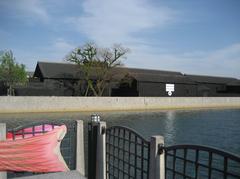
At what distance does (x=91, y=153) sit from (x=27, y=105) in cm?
3148

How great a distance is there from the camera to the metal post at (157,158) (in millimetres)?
3971

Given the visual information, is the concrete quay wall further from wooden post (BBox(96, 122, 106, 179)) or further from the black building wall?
wooden post (BBox(96, 122, 106, 179))

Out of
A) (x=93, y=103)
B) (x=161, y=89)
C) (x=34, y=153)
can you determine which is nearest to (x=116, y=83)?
(x=161, y=89)

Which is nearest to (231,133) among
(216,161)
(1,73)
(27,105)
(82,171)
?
(216,161)

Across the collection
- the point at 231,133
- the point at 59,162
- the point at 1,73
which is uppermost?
the point at 1,73

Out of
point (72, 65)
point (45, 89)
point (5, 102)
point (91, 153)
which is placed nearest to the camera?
point (91, 153)

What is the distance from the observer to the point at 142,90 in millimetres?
51250

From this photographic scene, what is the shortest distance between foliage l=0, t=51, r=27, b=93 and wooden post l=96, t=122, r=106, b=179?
1743 inches

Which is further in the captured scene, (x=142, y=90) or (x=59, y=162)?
(x=142, y=90)

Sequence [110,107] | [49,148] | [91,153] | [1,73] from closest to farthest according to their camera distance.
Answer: [49,148]
[91,153]
[110,107]
[1,73]

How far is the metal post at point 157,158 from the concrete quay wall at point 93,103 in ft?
107

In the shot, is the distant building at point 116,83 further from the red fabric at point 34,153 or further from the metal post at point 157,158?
the metal post at point 157,158

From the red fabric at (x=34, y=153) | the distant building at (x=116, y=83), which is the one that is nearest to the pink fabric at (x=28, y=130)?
the red fabric at (x=34, y=153)

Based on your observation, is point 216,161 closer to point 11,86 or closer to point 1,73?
point 11,86
